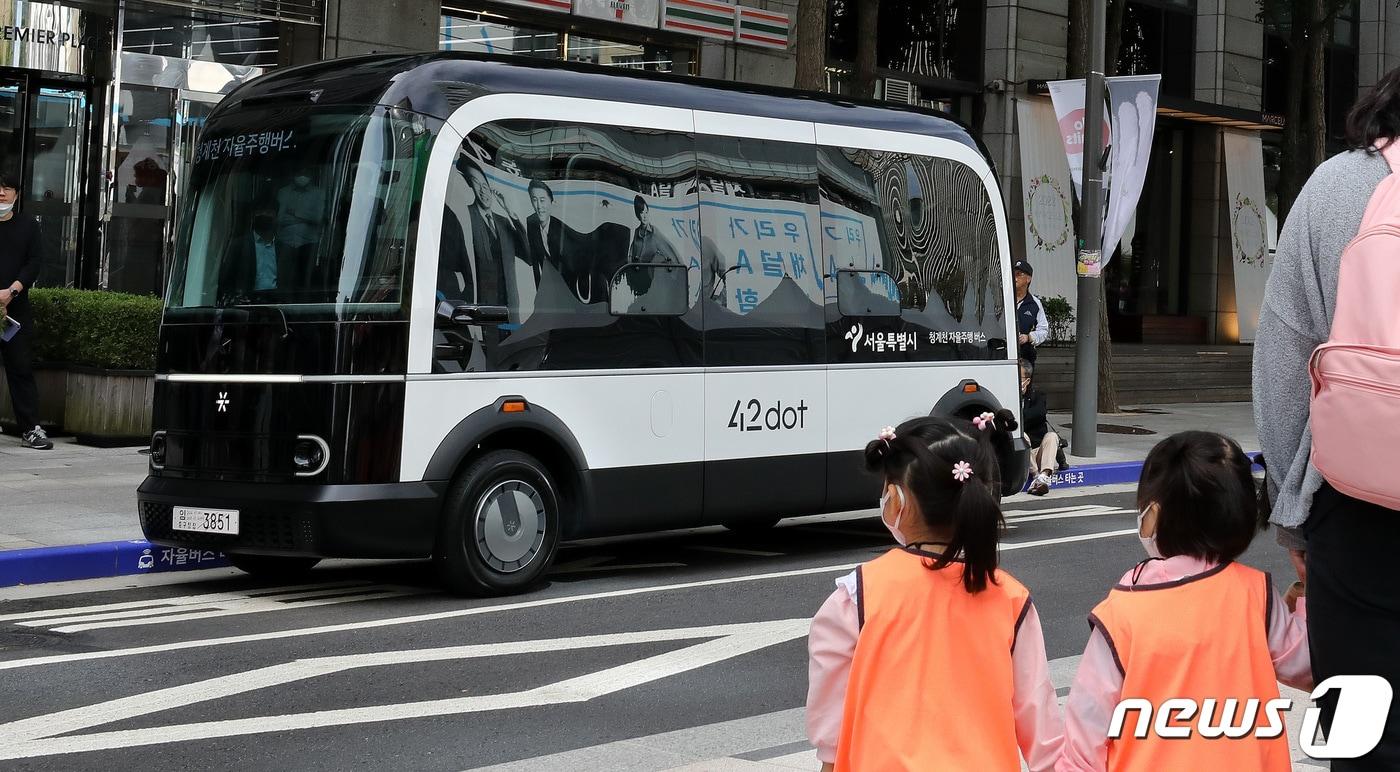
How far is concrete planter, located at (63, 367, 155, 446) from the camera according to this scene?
1418cm

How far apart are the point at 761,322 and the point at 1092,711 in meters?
7.13

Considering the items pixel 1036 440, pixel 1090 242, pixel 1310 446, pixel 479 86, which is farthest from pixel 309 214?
pixel 1090 242

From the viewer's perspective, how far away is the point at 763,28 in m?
22.2

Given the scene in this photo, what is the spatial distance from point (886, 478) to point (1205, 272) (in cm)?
3296

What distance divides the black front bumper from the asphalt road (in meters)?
0.31

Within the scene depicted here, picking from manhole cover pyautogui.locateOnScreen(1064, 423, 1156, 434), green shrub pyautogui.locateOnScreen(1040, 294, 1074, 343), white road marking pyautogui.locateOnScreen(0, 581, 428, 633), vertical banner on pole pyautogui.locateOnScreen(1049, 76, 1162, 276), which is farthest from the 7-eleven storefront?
white road marking pyautogui.locateOnScreen(0, 581, 428, 633)

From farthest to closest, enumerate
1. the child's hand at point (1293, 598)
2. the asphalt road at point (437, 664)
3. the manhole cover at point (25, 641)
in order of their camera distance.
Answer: the manhole cover at point (25, 641)
the asphalt road at point (437, 664)
the child's hand at point (1293, 598)

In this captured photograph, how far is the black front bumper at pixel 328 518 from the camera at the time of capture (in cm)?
834

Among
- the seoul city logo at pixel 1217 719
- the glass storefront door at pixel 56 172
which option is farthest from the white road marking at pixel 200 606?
the glass storefront door at pixel 56 172

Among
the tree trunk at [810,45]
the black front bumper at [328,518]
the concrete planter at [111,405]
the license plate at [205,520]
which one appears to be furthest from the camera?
the tree trunk at [810,45]

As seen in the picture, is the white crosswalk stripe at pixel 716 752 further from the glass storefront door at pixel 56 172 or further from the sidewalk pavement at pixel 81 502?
the glass storefront door at pixel 56 172

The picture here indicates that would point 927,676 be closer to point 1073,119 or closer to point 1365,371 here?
point 1365,371

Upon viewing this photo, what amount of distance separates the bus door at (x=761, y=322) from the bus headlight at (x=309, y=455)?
2.40 metres

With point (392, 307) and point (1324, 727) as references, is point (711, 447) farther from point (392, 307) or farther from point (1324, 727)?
point (1324, 727)
